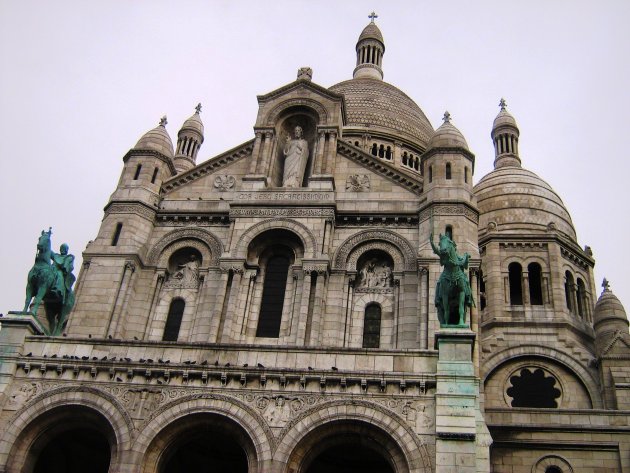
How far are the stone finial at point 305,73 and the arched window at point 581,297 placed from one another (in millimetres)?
18225

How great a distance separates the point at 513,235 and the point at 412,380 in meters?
22.7

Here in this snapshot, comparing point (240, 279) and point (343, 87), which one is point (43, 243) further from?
point (343, 87)

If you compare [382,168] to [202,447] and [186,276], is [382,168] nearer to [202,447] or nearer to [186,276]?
[186,276]

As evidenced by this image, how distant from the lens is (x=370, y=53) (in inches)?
2549

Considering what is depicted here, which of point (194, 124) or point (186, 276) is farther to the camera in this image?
point (194, 124)

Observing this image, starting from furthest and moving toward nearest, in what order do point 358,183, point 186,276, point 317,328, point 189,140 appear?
point 189,140 < point 358,183 < point 186,276 < point 317,328

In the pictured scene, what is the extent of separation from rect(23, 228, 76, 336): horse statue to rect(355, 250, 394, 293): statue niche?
1036 cm

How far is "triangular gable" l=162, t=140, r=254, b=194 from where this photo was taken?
1336 inches

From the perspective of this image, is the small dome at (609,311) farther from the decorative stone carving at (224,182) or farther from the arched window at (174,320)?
the arched window at (174,320)

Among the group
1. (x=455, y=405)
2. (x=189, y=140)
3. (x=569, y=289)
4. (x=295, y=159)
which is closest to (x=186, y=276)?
(x=295, y=159)

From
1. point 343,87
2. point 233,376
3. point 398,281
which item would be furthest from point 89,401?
point 343,87

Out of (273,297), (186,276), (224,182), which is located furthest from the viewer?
(224,182)

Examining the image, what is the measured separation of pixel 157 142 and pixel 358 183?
29.7 ft

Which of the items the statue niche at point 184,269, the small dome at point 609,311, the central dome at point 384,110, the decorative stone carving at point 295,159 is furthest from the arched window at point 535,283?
the statue niche at point 184,269
